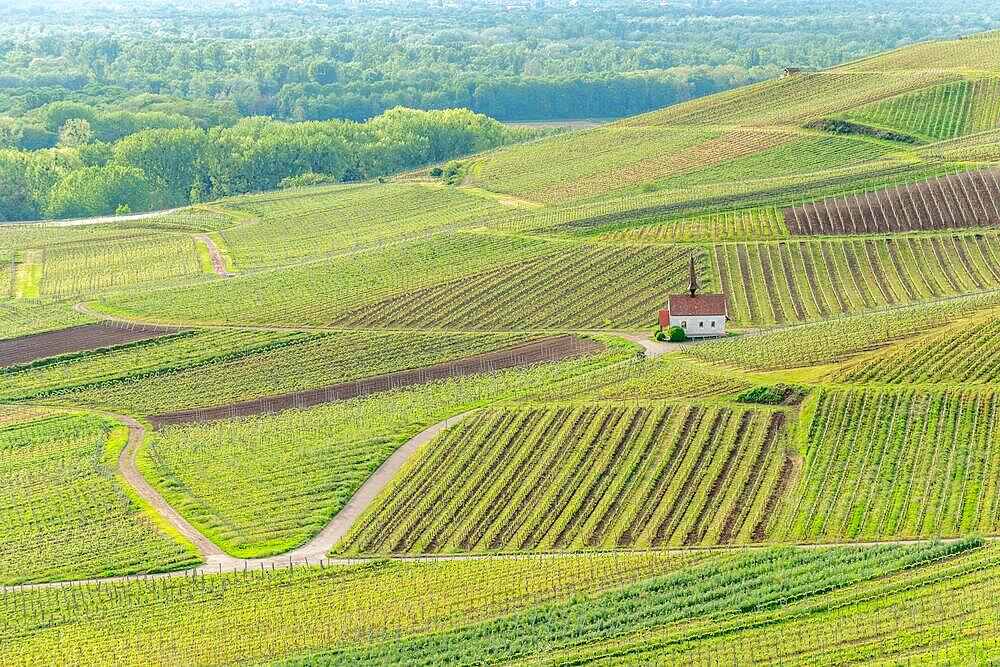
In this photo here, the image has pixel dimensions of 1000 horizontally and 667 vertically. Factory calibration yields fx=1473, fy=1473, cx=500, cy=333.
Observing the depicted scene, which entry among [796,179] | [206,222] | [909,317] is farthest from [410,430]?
[206,222]

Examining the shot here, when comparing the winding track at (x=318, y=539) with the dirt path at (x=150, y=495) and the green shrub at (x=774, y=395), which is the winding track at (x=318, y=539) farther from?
the green shrub at (x=774, y=395)

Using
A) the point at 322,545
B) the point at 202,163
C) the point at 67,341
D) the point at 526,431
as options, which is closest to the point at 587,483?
the point at 526,431

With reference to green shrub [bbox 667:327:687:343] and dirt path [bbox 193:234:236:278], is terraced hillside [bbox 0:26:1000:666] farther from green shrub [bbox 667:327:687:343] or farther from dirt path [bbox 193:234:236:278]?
green shrub [bbox 667:327:687:343]

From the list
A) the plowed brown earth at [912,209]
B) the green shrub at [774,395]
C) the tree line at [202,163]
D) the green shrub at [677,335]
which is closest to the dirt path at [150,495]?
the green shrub at [774,395]

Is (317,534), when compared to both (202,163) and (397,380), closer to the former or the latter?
(397,380)

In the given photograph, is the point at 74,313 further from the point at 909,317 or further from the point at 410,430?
the point at 909,317

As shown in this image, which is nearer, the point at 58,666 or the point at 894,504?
the point at 58,666

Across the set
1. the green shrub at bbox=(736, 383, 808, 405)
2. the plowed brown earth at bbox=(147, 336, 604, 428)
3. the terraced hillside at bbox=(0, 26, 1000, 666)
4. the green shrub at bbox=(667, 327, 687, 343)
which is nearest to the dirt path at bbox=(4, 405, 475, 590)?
the terraced hillside at bbox=(0, 26, 1000, 666)
